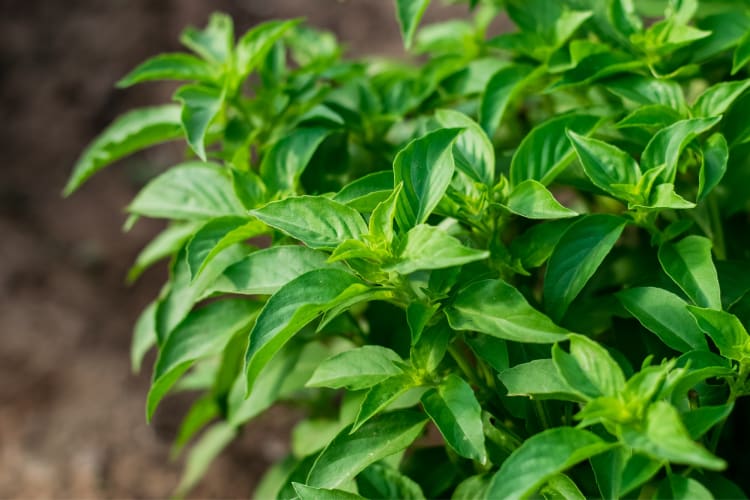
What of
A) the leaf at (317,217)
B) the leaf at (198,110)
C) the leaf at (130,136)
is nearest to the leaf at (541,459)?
the leaf at (317,217)

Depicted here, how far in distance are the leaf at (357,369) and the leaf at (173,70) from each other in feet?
1.88

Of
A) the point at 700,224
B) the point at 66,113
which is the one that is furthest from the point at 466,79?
the point at 66,113

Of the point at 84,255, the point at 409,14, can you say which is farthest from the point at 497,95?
the point at 84,255

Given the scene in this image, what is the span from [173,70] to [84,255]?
165cm

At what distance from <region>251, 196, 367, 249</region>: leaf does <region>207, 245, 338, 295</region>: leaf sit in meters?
0.06

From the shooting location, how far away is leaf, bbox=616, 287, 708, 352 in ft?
3.43

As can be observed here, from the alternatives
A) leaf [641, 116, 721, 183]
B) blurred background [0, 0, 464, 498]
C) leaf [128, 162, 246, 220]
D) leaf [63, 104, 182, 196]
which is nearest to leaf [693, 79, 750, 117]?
leaf [641, 116, 721, 183]

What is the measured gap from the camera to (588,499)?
3.85ft

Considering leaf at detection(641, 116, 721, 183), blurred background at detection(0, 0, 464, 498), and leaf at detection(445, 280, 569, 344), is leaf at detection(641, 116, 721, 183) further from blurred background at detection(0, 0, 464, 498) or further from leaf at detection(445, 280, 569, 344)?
blurred background at detection(0, 0, 464, 498)

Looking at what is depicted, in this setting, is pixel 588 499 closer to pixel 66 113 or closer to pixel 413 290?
pixel 413 290

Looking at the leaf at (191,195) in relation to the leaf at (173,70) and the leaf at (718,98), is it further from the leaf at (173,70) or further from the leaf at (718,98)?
the leaf at (718,98)

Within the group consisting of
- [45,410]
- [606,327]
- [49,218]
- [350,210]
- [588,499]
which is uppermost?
[350,210]

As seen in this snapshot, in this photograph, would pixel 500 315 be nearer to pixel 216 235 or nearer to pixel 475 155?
pixel 475 155

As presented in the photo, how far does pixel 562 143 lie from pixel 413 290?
0.29 m
